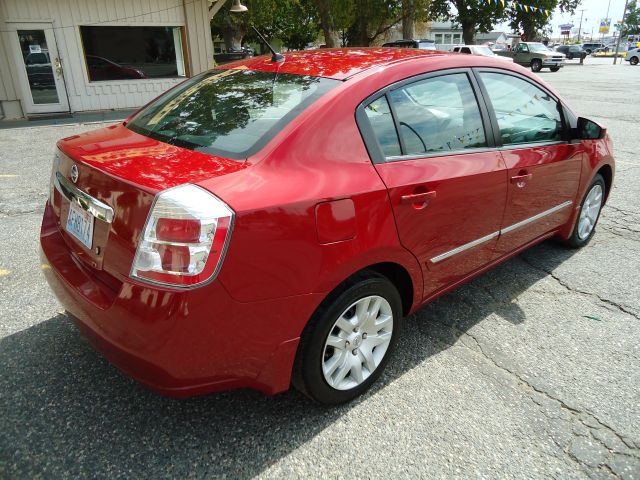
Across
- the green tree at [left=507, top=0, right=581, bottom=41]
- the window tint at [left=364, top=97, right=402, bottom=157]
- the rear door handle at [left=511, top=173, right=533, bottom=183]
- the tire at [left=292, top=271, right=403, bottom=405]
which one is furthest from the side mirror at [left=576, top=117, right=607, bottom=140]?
the green tree at [left=507, top=0, right=581, bottom=41]

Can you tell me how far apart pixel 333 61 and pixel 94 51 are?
37.5 feet

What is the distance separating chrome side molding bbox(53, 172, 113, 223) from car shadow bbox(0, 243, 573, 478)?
3.06 feet

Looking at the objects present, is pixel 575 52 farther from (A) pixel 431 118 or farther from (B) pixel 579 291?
(A) pixel 431 118

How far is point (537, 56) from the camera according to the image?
3180cm

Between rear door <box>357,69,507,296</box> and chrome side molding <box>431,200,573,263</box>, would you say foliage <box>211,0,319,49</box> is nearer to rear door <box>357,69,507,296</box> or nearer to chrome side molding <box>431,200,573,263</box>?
chrome side molding <box>431,200,573,263</box>

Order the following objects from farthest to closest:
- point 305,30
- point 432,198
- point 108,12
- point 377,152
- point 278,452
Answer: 1. point 305,30
2. point 108,12
3. point 432,198
4. point 377,152
5. point 278,452

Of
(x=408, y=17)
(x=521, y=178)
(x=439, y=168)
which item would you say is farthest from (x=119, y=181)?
(x=408, y=17)

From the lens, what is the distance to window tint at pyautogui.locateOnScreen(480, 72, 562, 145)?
119 inches

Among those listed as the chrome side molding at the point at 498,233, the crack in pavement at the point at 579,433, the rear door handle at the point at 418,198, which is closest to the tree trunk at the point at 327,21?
the chrome side molding at the point at 498,233

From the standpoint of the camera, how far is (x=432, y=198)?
8.03ft

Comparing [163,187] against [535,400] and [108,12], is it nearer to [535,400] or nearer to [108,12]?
[535,400]

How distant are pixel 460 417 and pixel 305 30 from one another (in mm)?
37759

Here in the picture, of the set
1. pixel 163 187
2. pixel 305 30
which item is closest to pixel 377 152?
pixel 163 187

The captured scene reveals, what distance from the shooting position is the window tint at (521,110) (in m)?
3.03
